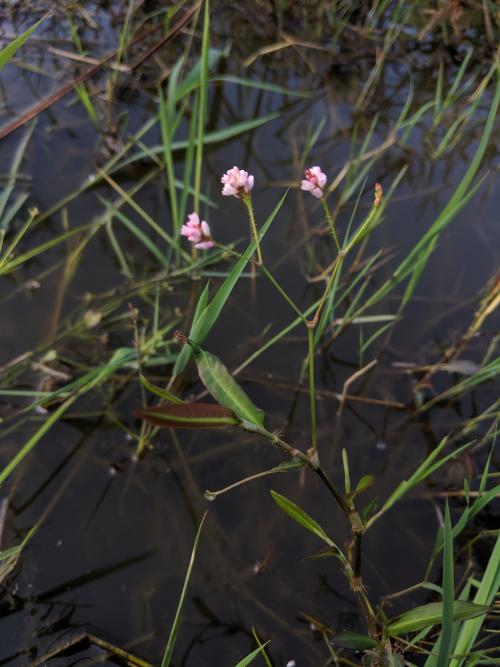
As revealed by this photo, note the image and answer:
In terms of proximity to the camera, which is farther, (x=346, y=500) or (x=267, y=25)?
(x=267, y=25)

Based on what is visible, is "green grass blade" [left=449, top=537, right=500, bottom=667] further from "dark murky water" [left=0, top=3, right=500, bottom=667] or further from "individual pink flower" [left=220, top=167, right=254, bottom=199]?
"individual pink flower" [left=220, top=167, right=254, bottom=199]

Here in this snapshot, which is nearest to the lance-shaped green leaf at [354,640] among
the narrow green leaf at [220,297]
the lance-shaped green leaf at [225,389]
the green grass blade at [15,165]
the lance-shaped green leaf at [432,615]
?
the lance-shaped green leaf at [432,615]

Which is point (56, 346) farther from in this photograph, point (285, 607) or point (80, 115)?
point (80, 115)

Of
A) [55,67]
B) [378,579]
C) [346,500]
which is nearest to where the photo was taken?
[346,500]

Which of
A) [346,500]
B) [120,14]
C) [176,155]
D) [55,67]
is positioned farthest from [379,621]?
[120,14]

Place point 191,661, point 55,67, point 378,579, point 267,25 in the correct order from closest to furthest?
point 191,661
point 378,579
point 55,67
point 267,25

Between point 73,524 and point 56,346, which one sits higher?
point 56,346

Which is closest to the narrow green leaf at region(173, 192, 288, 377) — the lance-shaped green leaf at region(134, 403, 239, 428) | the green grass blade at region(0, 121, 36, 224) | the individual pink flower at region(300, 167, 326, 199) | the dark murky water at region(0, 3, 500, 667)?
the individual pink flower at region(300, 167, 326, 199)
